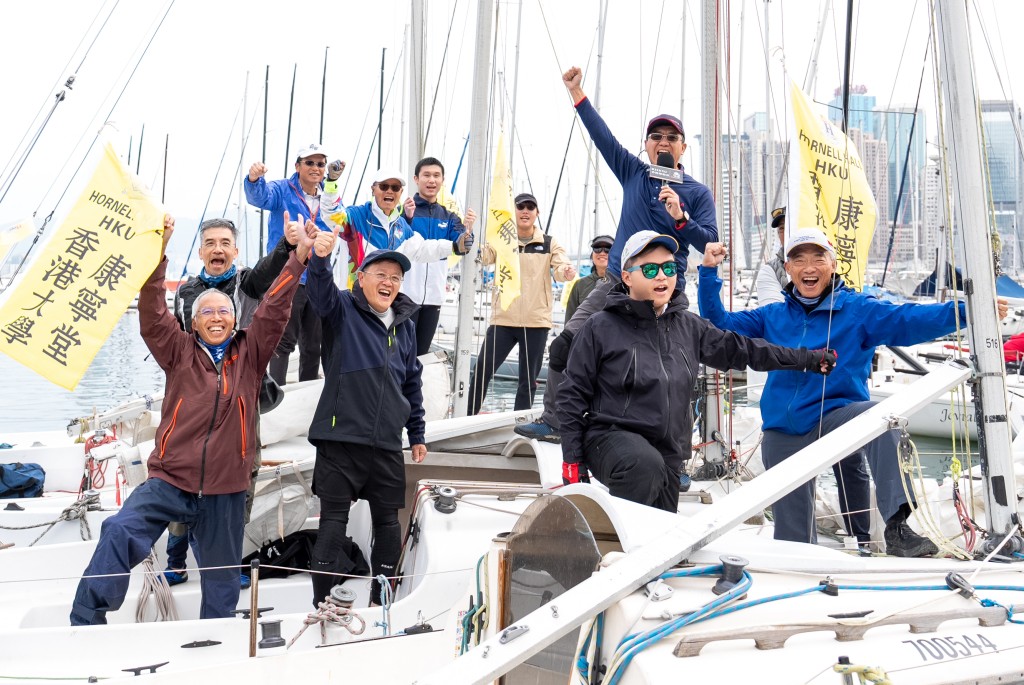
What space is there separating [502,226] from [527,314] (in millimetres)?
1103

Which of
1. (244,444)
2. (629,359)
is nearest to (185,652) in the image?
(244,444)

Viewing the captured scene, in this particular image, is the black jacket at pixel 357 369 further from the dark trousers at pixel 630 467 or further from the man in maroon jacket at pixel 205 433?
the dark trousers at pixel 630 467

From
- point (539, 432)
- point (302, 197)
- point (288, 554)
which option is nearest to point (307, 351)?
point (302, 197)

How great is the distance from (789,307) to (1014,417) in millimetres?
7256

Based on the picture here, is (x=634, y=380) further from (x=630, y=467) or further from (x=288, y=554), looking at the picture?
(x=288, y=554)

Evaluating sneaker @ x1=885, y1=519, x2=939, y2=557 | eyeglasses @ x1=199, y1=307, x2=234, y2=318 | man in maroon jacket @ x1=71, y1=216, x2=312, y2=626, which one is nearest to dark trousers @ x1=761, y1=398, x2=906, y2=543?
sneaker @ x1=885, y1=519, x2=939, y2=557

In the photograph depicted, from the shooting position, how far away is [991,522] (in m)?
2.93

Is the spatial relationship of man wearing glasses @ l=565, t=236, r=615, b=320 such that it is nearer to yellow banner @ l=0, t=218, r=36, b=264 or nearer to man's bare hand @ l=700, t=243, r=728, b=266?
man's bare hand @ l=700, t=243, r=728, b=266

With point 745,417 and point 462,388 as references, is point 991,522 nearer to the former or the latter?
point 462,388

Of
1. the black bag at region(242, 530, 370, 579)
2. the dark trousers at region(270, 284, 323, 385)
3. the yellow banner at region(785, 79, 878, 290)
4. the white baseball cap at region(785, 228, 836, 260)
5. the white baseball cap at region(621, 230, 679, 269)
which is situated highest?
the yellow banner at region(785, 79, 878, 290)

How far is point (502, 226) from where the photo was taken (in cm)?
704

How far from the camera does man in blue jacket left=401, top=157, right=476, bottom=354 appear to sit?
6559 mm

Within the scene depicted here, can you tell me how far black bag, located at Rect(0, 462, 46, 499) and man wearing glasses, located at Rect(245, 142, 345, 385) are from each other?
1978mm

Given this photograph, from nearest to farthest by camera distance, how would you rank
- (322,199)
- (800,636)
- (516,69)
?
(800,636) < (322,199) < (516,69)
